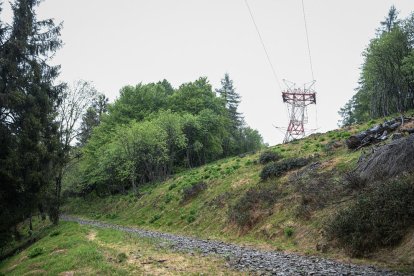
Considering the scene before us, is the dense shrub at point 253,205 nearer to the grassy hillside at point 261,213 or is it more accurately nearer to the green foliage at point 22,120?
the grassy hillside at point 261,213

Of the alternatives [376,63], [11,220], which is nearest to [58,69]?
[11,220]

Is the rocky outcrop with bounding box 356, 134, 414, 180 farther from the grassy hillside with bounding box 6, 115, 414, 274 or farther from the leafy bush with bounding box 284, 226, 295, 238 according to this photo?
the leafy bush with bounding box 284, 226, 295, 238

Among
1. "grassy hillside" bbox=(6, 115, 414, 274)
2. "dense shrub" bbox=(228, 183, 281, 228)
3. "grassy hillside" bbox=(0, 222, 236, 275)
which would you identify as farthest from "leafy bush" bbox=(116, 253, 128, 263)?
"dense shrub" bbox=(228, 183, 281, 228)

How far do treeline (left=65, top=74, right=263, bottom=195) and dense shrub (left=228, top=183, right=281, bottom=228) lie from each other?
19.7 m

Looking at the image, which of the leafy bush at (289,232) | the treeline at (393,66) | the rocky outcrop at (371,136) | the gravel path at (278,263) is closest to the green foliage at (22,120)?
the gravel path at (278,263)

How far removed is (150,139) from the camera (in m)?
37.2

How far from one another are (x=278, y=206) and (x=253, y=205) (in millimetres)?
1921

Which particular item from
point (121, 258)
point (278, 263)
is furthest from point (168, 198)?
point (278, 263)

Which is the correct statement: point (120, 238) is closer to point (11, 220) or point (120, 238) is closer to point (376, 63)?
point (11, 220)

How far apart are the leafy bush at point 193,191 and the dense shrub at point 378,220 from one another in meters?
16.6

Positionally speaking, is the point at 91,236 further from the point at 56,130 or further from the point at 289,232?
the point at 289,232

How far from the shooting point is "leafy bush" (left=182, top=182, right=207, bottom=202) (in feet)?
89.3

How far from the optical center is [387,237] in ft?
32.6

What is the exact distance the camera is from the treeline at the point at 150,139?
38281 millimetres
